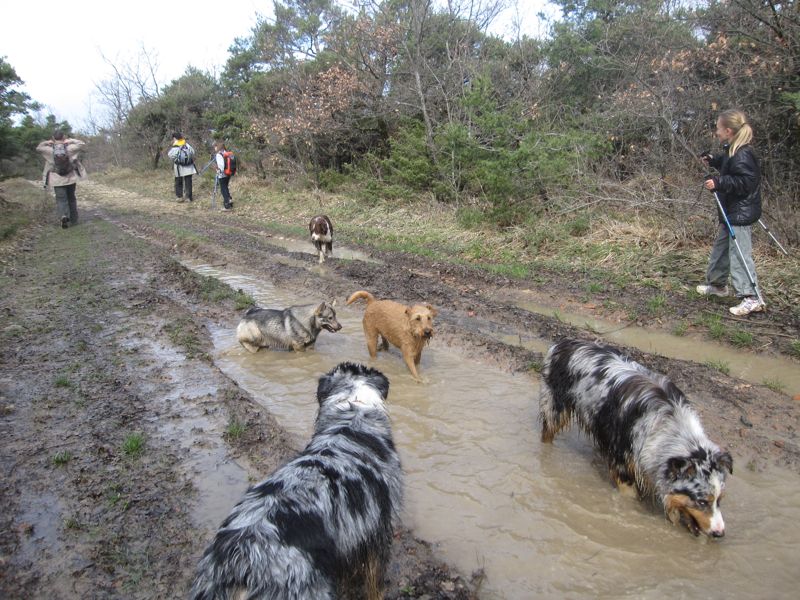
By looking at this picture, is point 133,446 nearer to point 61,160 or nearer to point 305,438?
point 305,438

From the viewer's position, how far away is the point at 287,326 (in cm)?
707

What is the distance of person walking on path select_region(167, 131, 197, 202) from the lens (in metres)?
21.9

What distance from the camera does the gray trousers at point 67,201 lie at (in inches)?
639

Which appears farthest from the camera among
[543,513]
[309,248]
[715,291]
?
[309,248]

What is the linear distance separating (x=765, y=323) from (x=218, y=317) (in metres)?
7.95

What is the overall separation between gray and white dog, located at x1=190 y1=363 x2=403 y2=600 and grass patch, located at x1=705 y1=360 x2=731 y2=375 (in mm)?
4429

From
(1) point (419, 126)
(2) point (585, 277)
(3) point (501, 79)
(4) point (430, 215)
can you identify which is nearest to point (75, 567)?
(2) point (585, 277)

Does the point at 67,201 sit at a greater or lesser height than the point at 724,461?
greater

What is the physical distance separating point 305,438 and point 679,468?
3136mm

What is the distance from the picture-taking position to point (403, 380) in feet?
20.8

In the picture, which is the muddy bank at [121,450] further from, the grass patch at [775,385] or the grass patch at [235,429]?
the grass patch at [775,385]

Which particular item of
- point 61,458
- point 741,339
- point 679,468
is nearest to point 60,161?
point 61,458

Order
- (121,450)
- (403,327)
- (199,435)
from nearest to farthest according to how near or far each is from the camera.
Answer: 1. (121,450)
2. (199,435)
3. (403,327)

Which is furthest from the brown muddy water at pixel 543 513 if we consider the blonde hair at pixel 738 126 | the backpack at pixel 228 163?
the backpack at pixel 228 163
